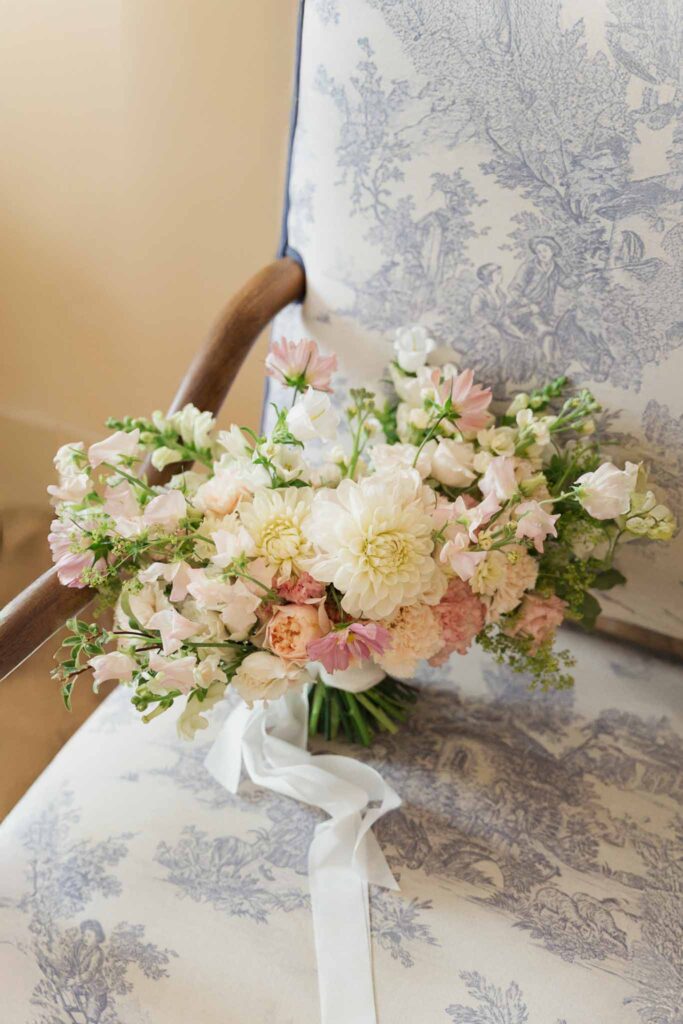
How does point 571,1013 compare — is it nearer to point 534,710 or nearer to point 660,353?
point 534,710

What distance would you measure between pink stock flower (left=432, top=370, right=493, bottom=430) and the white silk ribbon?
0.26m

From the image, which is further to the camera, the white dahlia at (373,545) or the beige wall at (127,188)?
the beige wall at (127,188)

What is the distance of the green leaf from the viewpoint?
0.77 m

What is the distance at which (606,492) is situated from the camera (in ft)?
1.94

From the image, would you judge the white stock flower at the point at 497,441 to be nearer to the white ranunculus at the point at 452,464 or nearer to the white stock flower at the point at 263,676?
the white ranunculus at the point at 452,464

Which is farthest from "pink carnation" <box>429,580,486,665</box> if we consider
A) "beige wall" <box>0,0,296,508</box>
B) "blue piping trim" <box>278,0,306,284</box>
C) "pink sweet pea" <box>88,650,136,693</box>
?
"beige wall" <box>0,0,296,508</box>

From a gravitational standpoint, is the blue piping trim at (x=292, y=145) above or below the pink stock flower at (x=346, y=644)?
above

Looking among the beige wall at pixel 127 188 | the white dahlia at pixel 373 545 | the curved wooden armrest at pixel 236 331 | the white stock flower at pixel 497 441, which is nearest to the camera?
the white dahlia at pixel 373 545

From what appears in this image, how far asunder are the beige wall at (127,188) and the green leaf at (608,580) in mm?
600

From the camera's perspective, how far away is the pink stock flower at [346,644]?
1.87ft

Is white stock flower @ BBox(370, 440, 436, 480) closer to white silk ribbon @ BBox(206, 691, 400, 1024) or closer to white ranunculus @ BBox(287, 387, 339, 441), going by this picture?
white ranunculus @ BBox(287, 387, 339, 441)

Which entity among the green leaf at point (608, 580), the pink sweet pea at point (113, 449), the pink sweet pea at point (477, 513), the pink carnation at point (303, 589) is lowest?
the pink carnation at point (303, 589)

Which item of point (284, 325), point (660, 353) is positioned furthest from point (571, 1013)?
point (284, 325)

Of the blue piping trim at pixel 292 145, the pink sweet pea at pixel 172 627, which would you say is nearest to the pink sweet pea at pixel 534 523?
the pink sweet pea at pixel 172 627
